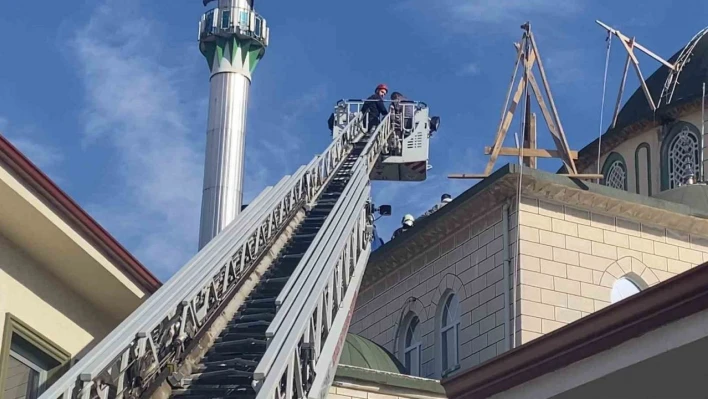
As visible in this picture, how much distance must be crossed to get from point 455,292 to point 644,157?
7367 mm

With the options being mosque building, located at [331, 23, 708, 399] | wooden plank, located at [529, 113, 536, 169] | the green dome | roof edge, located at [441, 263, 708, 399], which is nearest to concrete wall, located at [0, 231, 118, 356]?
roof edge, located at [441, 263, 708, 399]

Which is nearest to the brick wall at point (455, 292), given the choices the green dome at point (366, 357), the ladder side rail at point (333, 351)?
the green dome at point (366, 357)

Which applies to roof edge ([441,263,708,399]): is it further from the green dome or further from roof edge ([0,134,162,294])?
the green dome

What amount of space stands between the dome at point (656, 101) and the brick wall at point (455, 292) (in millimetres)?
6575

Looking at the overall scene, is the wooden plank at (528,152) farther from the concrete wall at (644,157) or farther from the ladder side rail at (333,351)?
the ladder side rail at (333,351)

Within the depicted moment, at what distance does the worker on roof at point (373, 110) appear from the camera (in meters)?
28.2

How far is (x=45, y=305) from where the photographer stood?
40.0ft

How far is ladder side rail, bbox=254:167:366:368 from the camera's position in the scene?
9.96 metres

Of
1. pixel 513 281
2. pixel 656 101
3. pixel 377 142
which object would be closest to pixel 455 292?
pixel 513 281

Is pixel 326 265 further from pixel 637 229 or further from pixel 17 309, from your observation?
pixel 637 229

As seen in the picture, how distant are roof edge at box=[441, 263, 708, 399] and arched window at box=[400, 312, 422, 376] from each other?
544 inches

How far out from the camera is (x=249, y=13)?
42.0 metres

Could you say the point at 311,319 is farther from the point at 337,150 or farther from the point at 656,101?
the point at 656,101

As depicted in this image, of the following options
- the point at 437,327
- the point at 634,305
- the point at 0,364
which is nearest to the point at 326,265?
the point at 0,364
